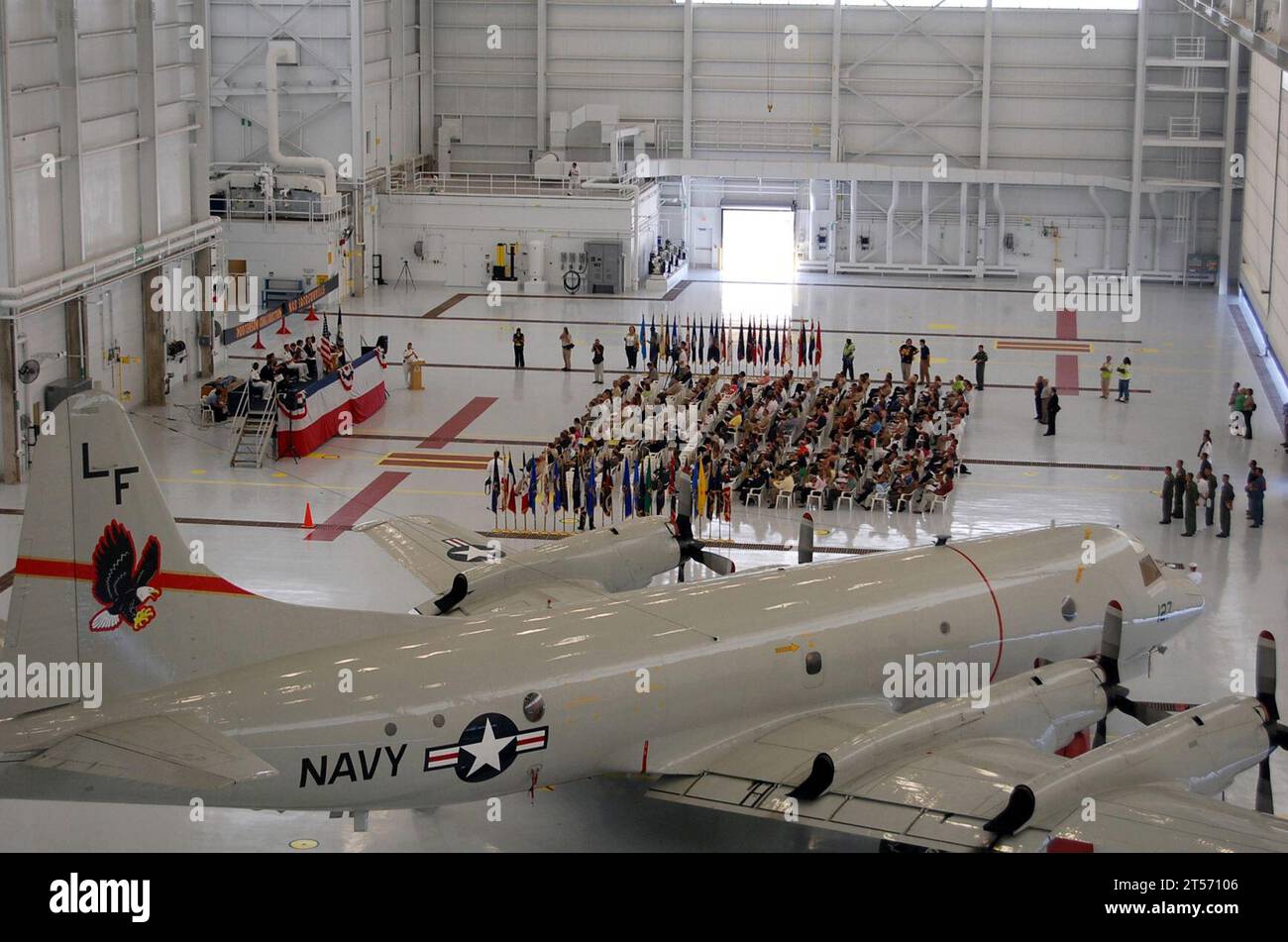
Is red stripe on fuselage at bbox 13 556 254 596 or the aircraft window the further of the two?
the aircraft window

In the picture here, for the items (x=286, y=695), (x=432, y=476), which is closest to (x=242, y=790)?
(x=286, y=695)

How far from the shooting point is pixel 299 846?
18.0 metres

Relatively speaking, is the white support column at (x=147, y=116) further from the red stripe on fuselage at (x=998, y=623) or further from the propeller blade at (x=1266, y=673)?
the propeller blade at (x=1266, y=673)

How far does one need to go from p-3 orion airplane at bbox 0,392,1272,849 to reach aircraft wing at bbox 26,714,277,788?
3 centimetres

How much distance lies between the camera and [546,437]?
125ft

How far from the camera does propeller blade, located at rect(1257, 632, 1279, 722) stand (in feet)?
57.1

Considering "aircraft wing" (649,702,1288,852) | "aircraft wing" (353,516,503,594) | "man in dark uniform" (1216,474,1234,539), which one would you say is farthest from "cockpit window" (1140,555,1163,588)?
"man in dark uniform" (1216,474,1234,539)

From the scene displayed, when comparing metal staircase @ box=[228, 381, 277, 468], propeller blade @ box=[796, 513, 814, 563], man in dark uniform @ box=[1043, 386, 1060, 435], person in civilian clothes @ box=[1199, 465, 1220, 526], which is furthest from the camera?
man in dark uniform @ box=[1043, 386, 1060, 435]

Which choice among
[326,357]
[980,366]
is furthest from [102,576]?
[980,366]

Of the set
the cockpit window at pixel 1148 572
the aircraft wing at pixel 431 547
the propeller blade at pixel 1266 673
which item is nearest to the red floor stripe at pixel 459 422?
the aircraft wing at pixel 431 547

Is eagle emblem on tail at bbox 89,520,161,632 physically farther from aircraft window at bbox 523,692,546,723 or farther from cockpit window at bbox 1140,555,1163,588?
cockpit window at bbox 1140,555,1163,588

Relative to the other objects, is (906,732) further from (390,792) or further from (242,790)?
(242,790)

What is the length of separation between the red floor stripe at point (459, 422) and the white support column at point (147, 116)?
9569mm

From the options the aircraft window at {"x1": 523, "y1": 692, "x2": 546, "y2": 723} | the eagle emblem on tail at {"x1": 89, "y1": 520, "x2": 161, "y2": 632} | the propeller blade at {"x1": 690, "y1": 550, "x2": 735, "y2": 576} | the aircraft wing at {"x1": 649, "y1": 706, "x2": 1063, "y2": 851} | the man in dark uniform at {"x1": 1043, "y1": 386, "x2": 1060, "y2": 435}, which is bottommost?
the aircraft wing at {"x1": 649, "y1": 706, "x2": 1063, "y2": 851}
